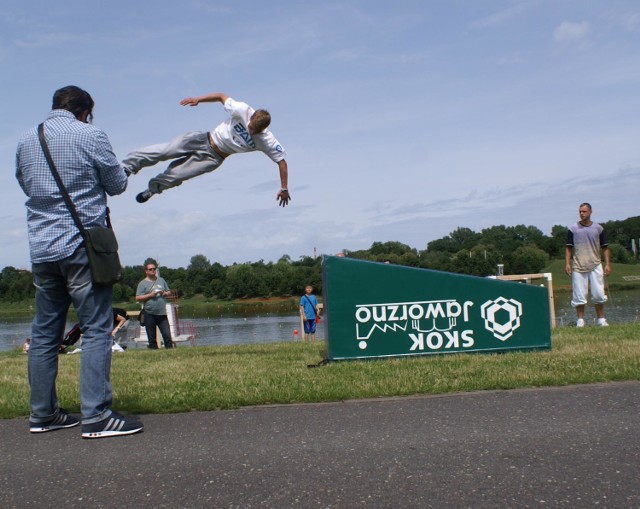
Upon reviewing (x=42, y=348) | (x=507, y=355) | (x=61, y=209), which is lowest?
(x=507, y=355)

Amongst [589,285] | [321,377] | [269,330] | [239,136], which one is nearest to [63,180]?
[321,377]

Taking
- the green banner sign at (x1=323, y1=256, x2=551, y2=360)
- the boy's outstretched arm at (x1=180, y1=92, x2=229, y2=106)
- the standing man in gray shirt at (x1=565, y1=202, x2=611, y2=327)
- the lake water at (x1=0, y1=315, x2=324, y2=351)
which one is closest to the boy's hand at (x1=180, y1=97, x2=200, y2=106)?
the boy's outstretched arm at (x1=180, y1=92, x2=229, y2=106)

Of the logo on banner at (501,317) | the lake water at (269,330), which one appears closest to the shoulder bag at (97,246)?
the logo on banner at (501,317)

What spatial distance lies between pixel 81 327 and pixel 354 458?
1972 millimetres

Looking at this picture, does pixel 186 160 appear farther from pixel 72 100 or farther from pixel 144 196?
pixel 72 100

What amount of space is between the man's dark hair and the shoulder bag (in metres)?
0.32

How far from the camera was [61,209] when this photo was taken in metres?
4.14

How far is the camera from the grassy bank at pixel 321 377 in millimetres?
4895

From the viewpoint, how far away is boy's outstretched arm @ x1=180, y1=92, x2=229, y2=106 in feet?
22.1

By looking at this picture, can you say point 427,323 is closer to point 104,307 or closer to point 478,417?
point 478,417

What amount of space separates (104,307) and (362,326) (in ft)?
11.3

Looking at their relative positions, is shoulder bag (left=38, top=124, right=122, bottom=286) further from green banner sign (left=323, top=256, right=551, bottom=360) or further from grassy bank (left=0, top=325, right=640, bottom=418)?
green banner sign (left=323, top=256, right=551, bottom=360)

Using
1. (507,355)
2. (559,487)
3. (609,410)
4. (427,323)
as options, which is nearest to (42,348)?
(559,487)

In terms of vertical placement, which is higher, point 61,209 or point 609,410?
point 61,209
